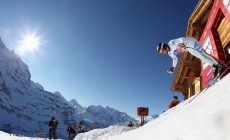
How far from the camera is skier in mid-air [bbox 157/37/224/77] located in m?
8.80

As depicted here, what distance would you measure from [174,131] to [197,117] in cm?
37

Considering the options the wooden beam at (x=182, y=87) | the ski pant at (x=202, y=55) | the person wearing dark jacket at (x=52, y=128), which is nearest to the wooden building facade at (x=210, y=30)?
the ski pant at (x=202, y=55)

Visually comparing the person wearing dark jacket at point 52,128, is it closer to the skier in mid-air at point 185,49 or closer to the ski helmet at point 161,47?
the skier in mid-air at point 185,49

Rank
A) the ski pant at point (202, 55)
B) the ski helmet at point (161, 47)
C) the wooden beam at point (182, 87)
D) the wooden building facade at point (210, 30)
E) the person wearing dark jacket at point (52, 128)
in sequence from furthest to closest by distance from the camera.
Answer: the wooden beam at point (182, 87) < the person wearing dark jacket at point (52, 128) < the wooden building facade at point (210, 30) < the ski helmet at point (161, 47) < the ski pant at point (202, 55)

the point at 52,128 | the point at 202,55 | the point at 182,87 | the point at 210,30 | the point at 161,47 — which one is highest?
the point at 210,30

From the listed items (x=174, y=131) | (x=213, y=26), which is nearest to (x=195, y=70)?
(x=213, y=26)

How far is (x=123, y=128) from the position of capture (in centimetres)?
1825

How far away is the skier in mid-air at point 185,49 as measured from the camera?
8805 mm

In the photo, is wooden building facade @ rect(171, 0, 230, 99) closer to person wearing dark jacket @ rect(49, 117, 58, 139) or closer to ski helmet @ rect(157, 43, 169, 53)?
ski helmet @ rect(157, 43, 169, 53)

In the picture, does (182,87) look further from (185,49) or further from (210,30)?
(185,49)

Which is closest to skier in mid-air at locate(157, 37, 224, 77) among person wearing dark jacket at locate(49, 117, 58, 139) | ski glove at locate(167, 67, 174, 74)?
ski glove at locate(167, 67, 174, 74)

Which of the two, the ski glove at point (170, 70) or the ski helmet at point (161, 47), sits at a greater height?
the ski helmet at point (161, 47)

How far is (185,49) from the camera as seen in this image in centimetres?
947

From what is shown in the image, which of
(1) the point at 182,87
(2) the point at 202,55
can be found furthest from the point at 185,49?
(1) the point at 182,87
